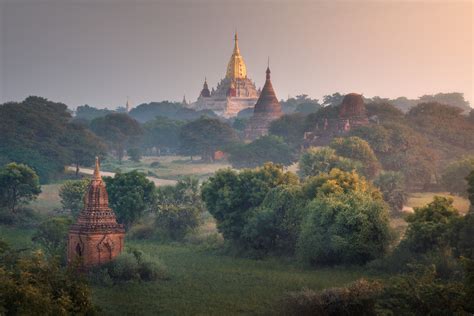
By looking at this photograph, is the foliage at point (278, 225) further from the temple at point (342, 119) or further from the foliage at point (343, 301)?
the temple at point (342, 119)

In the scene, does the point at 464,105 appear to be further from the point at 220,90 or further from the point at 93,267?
the point at 93,267

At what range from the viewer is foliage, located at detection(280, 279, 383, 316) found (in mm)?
28906

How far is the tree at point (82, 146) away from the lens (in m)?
82.8

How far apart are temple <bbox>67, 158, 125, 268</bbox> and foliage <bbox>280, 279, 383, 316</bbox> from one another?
11.4 m

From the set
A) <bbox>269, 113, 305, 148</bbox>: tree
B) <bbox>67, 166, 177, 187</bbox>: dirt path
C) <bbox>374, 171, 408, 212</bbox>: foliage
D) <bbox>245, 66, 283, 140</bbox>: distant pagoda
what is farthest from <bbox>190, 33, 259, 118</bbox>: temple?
<bbox>374, 171, 408, 212</bbox>: foliage

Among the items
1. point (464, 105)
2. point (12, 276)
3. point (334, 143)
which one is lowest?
point (12, 276)

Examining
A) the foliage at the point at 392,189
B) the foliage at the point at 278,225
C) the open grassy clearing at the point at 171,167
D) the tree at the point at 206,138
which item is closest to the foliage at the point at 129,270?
the foliage at the point at 278,225

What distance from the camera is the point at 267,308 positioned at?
3238 cm

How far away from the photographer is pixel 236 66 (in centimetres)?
15962

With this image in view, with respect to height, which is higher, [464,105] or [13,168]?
[464,105]

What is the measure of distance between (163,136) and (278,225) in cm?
7660

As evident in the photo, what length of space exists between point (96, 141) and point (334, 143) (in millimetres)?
29470

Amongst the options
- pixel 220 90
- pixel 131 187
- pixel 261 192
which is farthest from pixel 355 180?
pixel 220 90

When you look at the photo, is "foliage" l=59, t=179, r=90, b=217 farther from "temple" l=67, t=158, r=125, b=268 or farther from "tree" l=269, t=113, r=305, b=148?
"tree" l=269, t=113, r=305, b=148
